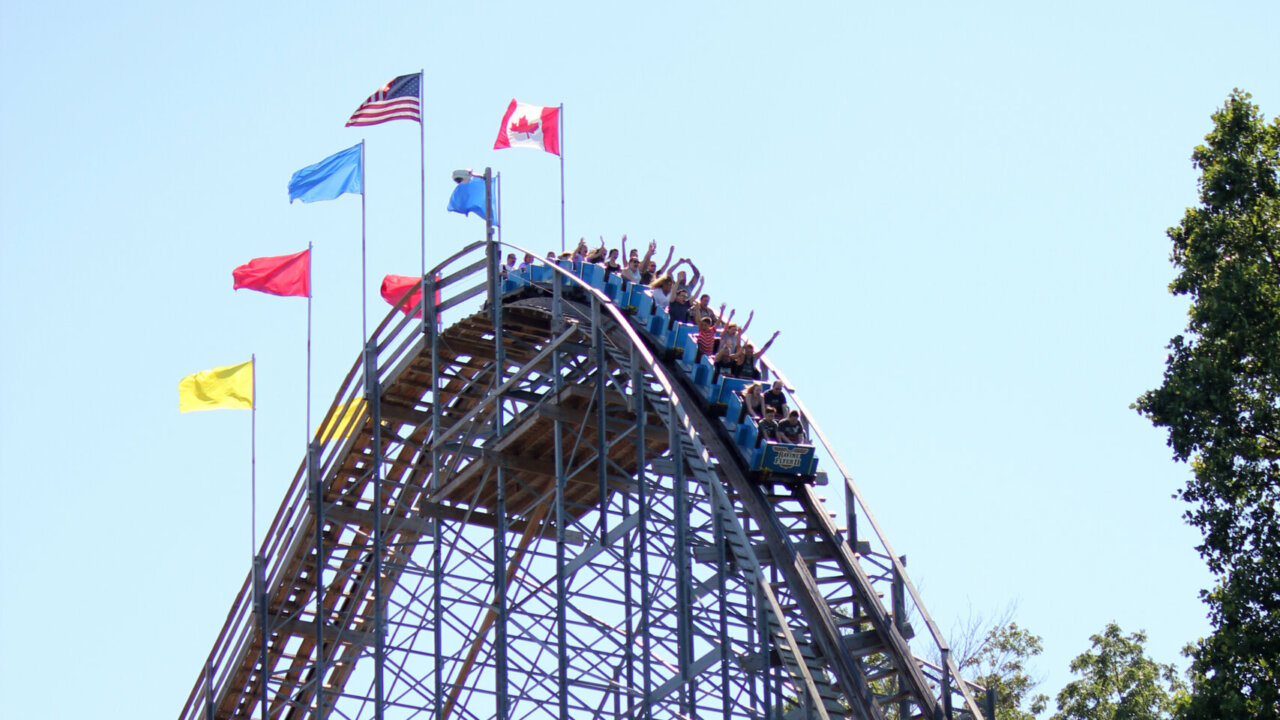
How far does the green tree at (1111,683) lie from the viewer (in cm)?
3241

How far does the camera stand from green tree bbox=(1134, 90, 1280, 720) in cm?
1889

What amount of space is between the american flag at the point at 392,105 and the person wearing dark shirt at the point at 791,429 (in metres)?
8.47

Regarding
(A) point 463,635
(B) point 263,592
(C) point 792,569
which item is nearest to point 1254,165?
(C) point 792,569

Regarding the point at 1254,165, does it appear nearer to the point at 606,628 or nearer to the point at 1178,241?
the point at 1178,241

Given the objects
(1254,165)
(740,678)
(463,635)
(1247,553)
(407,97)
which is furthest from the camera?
(407,97)

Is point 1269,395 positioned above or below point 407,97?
below

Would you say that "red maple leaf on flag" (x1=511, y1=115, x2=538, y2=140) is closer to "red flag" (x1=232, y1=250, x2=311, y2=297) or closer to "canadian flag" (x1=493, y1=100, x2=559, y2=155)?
"canadian flag" (x1=493, y1=100, x2=559, y2=155)

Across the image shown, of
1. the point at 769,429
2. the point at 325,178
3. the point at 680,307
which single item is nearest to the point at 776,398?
the point at 769,429

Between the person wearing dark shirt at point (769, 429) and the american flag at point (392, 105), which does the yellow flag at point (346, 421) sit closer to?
the american flag at point (392, 105)

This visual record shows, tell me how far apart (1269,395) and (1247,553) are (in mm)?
1689

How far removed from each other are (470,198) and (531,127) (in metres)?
1.98

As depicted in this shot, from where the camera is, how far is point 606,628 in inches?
848

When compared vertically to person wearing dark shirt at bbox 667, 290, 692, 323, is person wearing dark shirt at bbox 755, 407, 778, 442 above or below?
below

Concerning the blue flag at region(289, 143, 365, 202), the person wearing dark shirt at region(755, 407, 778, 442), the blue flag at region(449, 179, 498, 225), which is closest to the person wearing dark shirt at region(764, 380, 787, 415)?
the person wearing dark shirt at region(755, 407, 778, 442)
